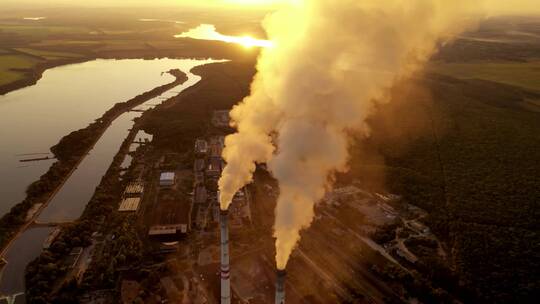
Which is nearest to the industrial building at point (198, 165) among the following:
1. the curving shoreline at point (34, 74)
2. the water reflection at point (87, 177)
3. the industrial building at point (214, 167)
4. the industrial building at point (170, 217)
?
the industrial building at point (214, 167)

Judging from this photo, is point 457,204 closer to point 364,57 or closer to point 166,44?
point 364,57

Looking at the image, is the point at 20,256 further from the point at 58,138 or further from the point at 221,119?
the point at 221,119

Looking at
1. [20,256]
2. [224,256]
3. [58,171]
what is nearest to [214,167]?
[58,171]

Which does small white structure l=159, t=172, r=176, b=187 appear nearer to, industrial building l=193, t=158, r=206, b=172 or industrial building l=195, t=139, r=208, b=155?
industrial building l=193, t=158, r=206, b=172

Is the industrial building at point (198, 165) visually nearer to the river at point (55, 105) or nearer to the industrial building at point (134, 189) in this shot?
the industrial building at point (134, 189)

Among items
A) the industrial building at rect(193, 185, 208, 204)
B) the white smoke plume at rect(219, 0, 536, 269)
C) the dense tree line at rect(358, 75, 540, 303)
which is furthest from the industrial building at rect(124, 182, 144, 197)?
the dense tree line at rect(358, 75, 540, 303)

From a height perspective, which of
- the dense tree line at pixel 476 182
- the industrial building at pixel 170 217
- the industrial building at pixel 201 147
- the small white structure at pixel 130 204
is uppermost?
the dense tree line at pixel 476 182

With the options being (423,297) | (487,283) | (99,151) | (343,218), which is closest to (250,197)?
(343,218)
